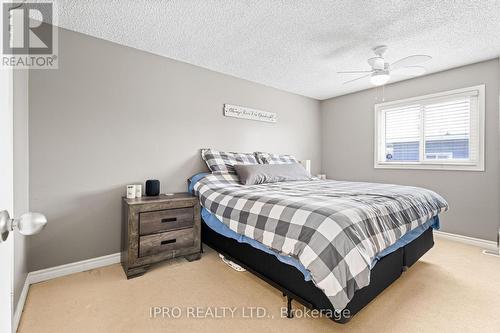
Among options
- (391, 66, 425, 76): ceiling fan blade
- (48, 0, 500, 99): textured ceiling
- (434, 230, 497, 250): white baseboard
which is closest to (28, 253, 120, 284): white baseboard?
(48, 0, 500, 99): textured ceiling

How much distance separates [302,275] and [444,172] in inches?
118

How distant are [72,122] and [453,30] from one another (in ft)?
12.5

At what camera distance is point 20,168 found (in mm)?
1771

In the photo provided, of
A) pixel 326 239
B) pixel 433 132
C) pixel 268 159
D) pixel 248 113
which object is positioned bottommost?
pixel 326 239

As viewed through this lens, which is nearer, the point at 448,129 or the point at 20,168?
the point at 20,168

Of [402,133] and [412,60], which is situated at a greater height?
[412,60]

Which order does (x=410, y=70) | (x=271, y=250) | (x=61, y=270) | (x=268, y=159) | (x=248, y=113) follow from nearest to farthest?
(x=271, y=250)
(x=61, y=270)
(x=410, y=70)
(x=268, y=159)
(x=248, y=113)

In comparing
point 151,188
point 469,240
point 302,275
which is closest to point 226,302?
point 302,275

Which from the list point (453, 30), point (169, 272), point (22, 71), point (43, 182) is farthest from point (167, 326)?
point (453, 30)

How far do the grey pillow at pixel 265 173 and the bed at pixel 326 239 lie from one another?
45 cm

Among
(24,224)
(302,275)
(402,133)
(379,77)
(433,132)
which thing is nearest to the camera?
(24,224)

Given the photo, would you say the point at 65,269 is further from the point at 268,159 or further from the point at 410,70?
the point at 410,70

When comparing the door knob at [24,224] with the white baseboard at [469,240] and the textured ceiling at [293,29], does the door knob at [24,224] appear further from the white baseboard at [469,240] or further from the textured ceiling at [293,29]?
the white baseboard at [469,240]

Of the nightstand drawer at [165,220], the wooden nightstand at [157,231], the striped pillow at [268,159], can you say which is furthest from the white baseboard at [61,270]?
the striped pillow at [268,159]
